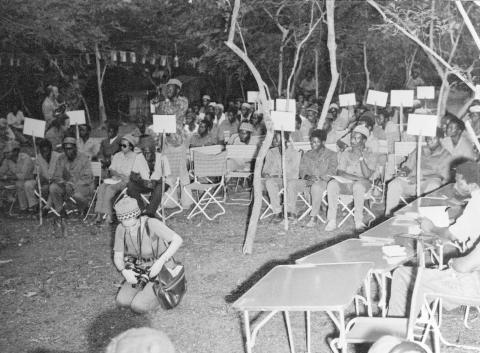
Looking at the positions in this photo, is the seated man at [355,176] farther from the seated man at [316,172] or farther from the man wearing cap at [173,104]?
the man wearing cap at [173,104]

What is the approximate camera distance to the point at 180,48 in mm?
20391

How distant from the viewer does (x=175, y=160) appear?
9.64 m

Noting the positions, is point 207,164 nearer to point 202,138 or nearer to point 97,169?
point 97,169

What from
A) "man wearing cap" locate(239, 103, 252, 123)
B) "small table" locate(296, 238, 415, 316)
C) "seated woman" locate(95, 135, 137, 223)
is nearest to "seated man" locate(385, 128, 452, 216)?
"small table" locate(296, 238, 415, 316)

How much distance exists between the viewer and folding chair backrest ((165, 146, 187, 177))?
31.6 feet

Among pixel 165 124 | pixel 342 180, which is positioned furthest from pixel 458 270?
pixel 165 124

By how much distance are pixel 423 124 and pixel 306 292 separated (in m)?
4.36

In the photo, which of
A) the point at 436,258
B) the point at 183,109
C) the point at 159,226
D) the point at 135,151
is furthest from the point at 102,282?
the point at 183,109

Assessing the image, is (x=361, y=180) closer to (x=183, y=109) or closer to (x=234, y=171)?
(x=234, y=171)

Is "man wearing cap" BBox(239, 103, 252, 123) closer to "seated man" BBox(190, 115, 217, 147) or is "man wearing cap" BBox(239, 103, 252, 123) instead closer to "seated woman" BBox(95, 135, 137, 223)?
"seated man" BBox(190, 115, 217, 147)

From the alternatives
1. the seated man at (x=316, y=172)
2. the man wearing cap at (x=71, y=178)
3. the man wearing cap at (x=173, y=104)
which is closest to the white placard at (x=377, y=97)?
the seated man at (x=316, y=172)

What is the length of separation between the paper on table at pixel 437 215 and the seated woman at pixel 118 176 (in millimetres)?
5162

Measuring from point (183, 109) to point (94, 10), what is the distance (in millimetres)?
4460

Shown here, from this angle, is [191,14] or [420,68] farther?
[420,68]
